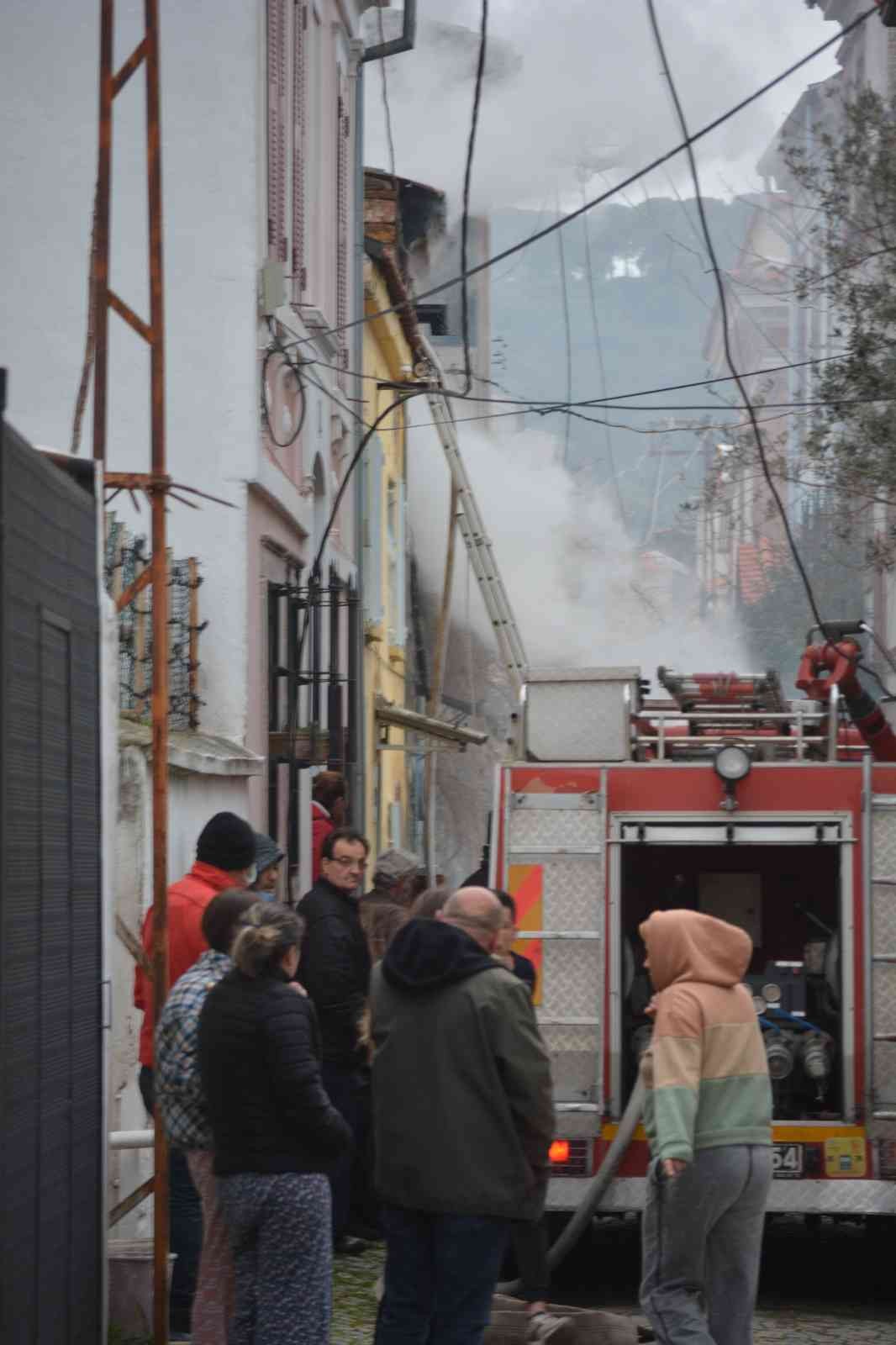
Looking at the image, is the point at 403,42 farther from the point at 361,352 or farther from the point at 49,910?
the point at 49,910

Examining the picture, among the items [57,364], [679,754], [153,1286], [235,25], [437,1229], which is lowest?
[153,1286]

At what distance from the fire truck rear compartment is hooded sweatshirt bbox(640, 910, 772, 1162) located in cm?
334

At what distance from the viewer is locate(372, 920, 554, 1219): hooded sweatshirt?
237 inches

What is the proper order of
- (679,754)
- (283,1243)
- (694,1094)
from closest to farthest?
(283,1243) < (694,1094) < (679,754)

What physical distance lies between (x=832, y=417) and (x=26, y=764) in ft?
49.3

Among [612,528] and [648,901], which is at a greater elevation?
[612,528]

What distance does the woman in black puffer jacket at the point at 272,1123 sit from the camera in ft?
19.5

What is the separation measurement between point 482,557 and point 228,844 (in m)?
8.58

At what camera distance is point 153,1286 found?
279 inches

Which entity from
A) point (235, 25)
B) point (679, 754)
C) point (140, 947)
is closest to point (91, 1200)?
point (140, 947)

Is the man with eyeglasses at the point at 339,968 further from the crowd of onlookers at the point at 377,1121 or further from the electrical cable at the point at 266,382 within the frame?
the electrical cable at the point at 266,382

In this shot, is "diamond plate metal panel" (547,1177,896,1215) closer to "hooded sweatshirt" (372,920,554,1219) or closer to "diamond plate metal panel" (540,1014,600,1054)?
"diamond plate metal panel" (540,1014,600,1054)

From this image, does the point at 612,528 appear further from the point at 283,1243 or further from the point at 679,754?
the point at 283,1243

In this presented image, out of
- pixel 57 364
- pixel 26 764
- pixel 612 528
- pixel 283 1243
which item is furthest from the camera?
pixel 612 528
